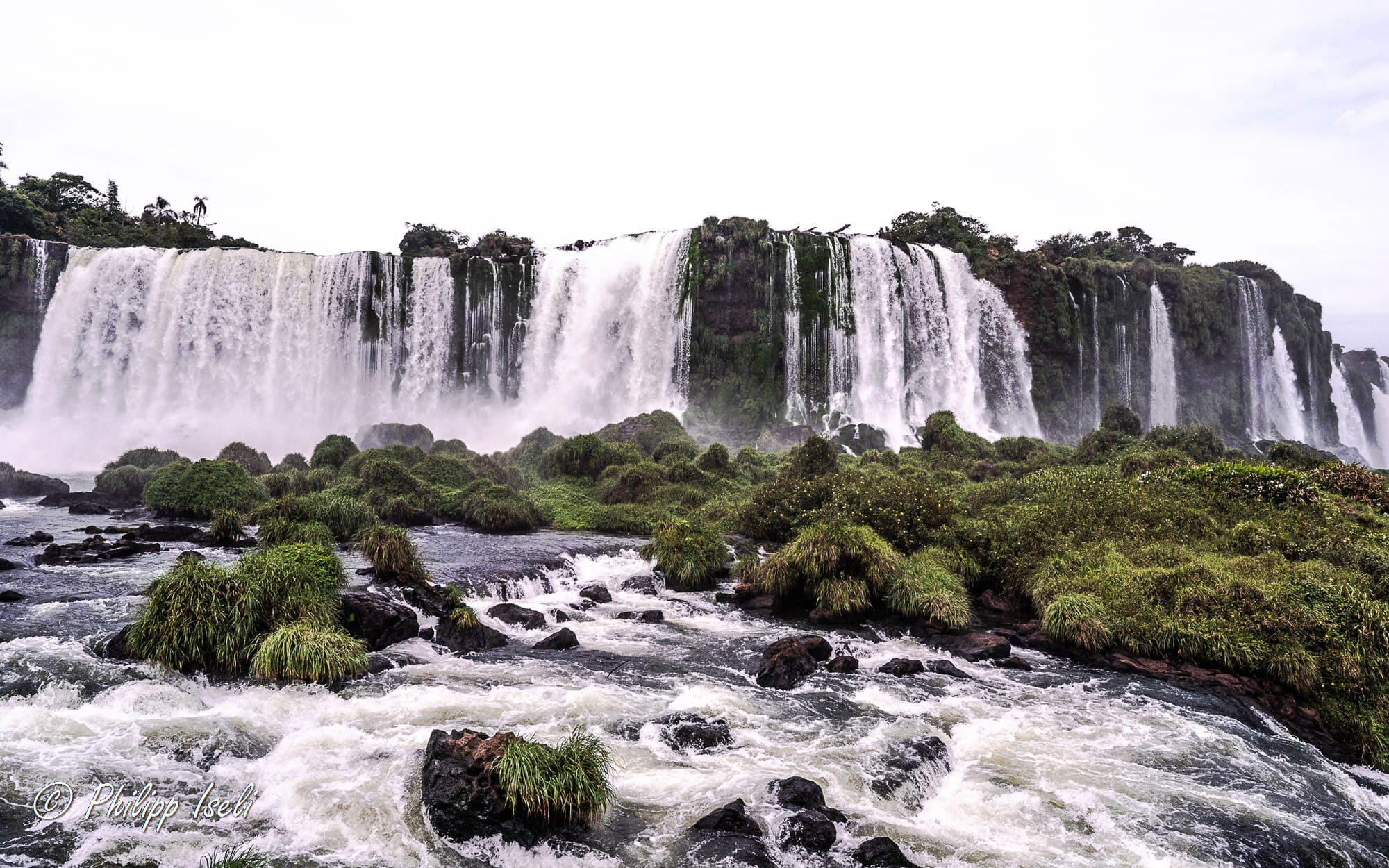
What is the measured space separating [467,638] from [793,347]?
45.2 m

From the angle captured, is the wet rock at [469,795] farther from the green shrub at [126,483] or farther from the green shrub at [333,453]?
the green shrub at [126,483]

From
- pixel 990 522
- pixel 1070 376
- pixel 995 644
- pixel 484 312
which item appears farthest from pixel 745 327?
pixel 995 644

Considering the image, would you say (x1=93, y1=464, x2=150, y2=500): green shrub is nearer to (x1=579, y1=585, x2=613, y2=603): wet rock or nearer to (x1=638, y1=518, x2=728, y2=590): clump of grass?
(x1=638, y1=518, x2=728, y2=590): clump of grass

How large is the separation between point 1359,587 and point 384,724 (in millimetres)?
16234

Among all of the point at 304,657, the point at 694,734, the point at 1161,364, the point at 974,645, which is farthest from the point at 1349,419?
the point at 304,657

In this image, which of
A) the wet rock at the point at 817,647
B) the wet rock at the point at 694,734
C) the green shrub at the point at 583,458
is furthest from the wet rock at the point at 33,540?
the wet rock at the point at 817,647

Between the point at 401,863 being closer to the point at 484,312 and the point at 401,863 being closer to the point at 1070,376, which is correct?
the point at 484,312

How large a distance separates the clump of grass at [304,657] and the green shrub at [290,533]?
677cm

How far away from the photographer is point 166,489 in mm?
25547

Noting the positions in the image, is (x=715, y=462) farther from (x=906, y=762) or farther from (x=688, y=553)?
(x=906, y=762)

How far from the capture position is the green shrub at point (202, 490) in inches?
981

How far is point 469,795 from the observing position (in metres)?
7.59

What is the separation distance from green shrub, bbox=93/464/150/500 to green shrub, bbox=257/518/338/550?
51.6 ft

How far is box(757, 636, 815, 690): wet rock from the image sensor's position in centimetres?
1212
